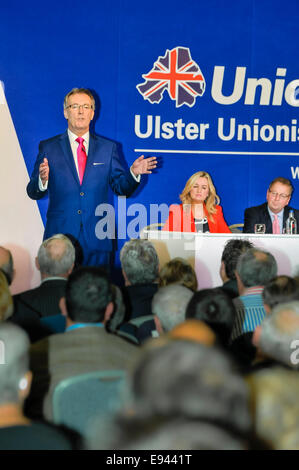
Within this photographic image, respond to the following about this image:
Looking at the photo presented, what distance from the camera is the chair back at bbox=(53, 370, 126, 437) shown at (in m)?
1.63

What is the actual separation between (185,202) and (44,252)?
2.61 metres

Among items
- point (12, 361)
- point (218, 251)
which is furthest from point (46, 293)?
point (218, 251)

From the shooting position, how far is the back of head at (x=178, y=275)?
298 cm

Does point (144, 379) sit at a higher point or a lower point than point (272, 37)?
lower

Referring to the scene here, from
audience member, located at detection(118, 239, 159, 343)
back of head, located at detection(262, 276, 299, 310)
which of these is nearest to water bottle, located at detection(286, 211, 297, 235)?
audience member, located at detection(118, 239, 159, 343)

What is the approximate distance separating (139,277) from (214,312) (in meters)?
1.09

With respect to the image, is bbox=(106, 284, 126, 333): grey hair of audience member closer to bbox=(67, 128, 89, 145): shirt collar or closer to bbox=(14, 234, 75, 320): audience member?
bbox=(14, 234, 75, 320): audience member

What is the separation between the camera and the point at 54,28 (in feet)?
18.0

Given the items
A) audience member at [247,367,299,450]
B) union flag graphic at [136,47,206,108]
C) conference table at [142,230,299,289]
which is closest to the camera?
audience member at [247,367,299,450]

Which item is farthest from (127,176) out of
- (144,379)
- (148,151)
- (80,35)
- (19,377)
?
(144,379)

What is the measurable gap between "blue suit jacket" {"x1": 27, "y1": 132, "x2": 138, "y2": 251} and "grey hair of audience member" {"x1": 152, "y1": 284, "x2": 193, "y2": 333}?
10.2 ft

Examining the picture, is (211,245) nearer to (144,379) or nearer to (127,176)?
(127,176)

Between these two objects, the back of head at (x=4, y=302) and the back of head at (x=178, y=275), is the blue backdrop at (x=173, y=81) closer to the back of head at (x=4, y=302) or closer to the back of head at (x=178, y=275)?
the back of head at (x=178, y=275)

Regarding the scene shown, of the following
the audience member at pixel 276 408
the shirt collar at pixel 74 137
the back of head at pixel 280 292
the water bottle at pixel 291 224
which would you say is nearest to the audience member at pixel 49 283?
the back of head at pixel 280 292
